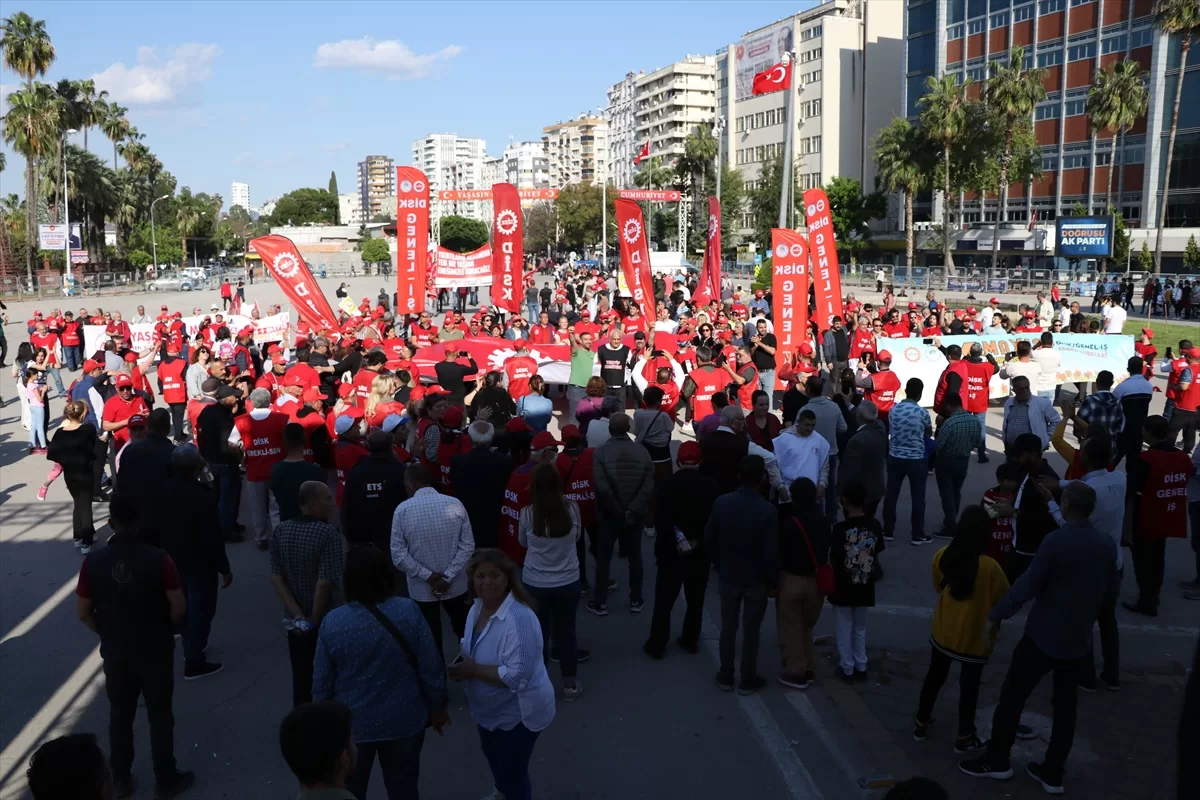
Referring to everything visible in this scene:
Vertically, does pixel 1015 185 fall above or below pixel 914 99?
below

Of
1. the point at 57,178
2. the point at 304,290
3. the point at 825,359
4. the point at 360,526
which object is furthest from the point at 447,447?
the point at 57,178

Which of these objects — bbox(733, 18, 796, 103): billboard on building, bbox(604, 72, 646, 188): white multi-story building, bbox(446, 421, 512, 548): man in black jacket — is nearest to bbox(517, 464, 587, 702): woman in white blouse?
bbox(446, 421, 512, 548): man in black jacket

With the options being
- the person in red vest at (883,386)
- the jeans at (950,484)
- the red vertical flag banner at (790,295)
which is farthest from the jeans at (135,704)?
the red vertical flag banner at (790,295)

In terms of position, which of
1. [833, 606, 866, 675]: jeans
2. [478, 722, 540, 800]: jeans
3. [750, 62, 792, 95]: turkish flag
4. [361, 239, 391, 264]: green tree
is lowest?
[833, 606, 866, 675]: jeans

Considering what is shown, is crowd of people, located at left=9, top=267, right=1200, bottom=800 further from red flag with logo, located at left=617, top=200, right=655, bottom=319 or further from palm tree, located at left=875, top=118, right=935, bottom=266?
palm tree, located at left=875, top=118, right=935, bottom=266

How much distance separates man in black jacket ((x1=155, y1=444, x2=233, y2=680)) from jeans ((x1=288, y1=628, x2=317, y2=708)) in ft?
3.41

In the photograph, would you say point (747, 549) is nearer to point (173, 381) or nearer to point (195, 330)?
point (173, 381)

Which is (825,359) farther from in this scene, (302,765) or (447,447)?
(302,765)

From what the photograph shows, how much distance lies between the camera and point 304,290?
17.6 metres

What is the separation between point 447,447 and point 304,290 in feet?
34.2

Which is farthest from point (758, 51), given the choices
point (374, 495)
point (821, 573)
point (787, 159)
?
point (374, 495)

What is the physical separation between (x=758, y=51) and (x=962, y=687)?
96013 millimetres

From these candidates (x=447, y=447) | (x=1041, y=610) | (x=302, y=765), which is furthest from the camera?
(x=447, y=447)

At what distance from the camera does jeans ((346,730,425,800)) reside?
13.9 ft
